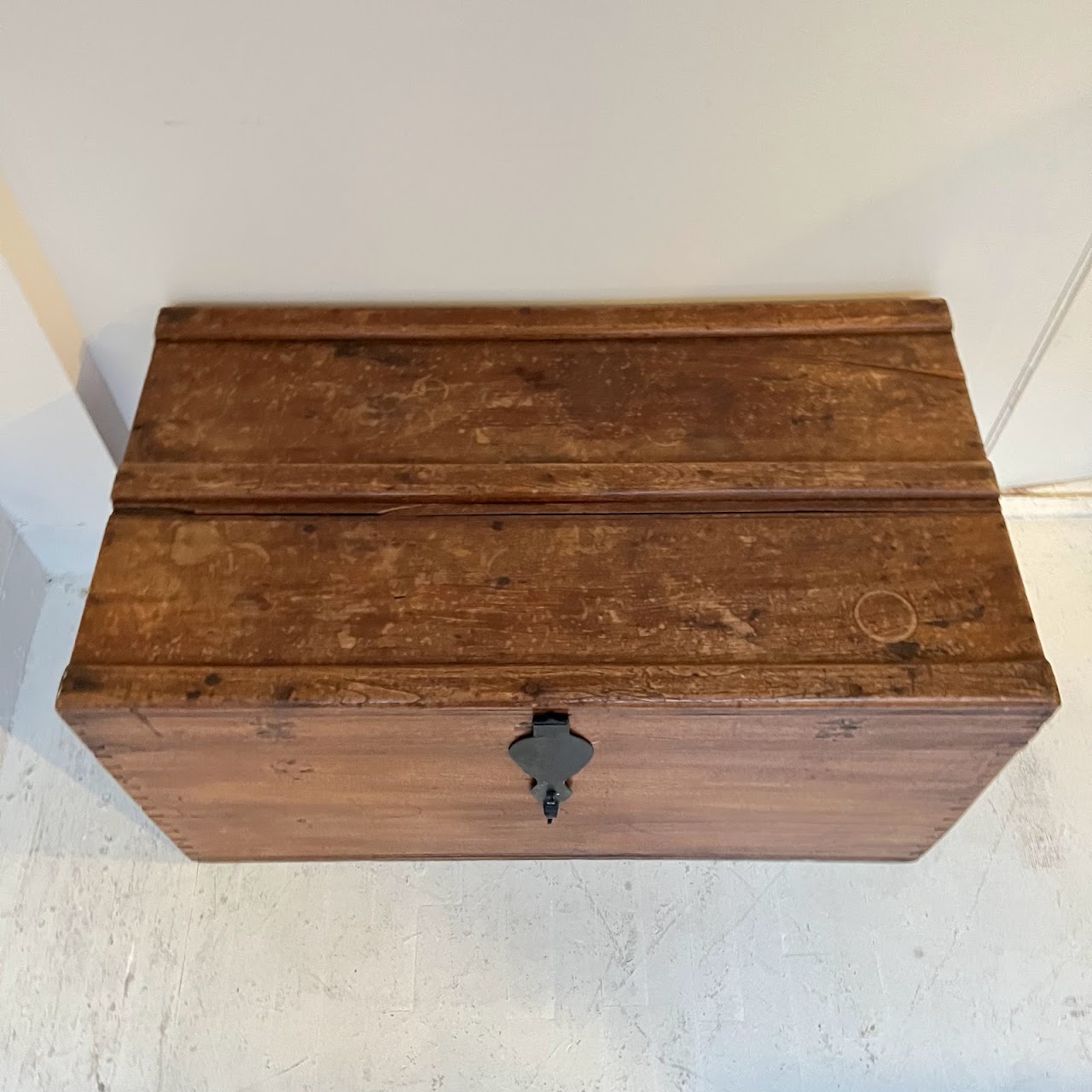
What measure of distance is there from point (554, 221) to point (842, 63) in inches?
13.1

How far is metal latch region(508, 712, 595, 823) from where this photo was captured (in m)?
0.94

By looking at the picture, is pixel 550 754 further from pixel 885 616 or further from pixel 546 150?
pixel 546 150

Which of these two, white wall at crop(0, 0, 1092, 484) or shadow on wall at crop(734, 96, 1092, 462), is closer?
white wall at crop(0, 0, 1092, 484)

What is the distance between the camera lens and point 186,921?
1230 millimetres

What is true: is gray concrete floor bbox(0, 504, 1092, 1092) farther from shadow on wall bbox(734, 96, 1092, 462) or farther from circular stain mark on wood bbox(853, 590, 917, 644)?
shadow on wall bbox(734, 96, 1092, 462)

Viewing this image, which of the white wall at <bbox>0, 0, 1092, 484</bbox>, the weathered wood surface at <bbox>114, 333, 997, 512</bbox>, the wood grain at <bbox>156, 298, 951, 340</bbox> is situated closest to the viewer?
the white wall at <bbox>0, 0, 1092, 484</bbox>

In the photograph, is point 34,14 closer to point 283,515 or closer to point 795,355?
point 283,515

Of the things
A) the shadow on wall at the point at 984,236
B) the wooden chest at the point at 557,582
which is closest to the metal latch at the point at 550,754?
the wooden chest at the point at 557,582

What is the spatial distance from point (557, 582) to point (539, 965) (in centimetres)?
54

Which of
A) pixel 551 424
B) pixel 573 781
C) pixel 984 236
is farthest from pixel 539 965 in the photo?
pixel 984 236

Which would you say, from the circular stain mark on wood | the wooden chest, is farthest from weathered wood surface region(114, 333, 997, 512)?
the circular stain mark on wood

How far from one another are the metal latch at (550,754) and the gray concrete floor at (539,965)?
0.96 ft

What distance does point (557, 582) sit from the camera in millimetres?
973

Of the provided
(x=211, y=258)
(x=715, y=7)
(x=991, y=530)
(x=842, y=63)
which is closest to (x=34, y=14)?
(x=211, y=258)
